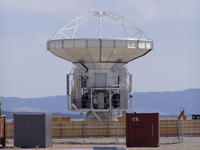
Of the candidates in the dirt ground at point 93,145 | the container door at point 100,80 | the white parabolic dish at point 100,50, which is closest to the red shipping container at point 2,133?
the dirt ground at point 93,145

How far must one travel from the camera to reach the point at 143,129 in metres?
63.5

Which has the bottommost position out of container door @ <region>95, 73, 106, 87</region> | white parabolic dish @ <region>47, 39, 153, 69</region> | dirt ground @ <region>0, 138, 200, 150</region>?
dirt ground @ <region>0, 138, 200, 150</region>

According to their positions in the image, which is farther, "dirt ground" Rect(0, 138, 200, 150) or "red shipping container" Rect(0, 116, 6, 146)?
"red shipping container" Rect(0, 116, 6, 146)

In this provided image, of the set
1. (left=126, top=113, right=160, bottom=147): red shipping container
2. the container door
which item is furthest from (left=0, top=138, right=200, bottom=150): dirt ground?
the container door

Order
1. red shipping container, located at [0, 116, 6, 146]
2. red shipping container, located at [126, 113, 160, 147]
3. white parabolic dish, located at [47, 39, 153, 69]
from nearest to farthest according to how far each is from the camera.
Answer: red shipping container, located at [126, 113, 160, 147] → red shipping container, located at [0, 116, 6, 146] → white parabolic dish, located at [47, 39, 153, 69]

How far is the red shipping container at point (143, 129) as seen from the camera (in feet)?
208

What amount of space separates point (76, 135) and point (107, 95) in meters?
6.76

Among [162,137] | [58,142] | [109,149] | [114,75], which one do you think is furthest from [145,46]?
[109,149]

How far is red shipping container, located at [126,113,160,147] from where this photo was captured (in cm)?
6344

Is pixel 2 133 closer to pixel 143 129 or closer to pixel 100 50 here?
pixel 143 129

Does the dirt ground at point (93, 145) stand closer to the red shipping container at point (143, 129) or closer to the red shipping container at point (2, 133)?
the red shipping container at point (2, 133)

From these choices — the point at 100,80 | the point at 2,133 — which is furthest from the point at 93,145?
the point at 100,80

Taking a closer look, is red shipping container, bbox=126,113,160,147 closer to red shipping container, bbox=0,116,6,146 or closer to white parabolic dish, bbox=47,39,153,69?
red shipping container, bbox=0,116,6,146

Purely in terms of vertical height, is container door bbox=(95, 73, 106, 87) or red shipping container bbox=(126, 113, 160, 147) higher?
container door bbox=(95, 73, 106, 87)
